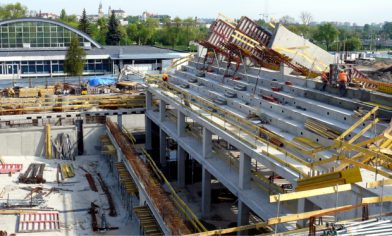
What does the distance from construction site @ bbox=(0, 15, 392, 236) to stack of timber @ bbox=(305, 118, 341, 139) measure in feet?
0.22

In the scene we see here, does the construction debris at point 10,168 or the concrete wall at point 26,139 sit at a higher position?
the concrete wall at point 26,139

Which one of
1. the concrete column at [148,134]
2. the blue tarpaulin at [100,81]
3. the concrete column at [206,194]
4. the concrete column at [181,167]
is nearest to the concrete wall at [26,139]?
the concrete column at [148,134]

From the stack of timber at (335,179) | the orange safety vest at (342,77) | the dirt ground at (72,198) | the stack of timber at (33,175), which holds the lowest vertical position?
the dirt ground at (72,198)

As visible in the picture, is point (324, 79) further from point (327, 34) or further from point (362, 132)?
point (327, 34)

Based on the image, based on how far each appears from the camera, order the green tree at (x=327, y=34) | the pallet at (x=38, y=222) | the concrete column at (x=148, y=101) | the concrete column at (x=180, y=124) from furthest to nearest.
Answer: the green tree at (x=327, y=34) → the concrete column at (x=148, y=101) → the concrete column at (x=180, y=124) → the pallet at (x=38, y=222)

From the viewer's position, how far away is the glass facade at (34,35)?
2029 inches

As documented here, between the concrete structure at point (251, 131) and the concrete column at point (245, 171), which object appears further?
the concrete column at point (245, 171)

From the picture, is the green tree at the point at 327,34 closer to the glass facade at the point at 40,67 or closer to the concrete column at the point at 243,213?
the glass facade at the point at 40,67

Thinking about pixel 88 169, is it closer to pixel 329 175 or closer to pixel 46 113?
pixel 46 113

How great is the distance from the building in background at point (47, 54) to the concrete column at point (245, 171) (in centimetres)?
3571

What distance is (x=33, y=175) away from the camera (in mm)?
23688

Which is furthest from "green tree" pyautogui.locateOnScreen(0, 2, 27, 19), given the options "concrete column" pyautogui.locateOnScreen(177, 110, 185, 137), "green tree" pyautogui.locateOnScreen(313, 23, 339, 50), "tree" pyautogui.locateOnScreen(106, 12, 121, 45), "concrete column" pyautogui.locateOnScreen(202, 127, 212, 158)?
"concrete column" pyautogui.locateOnScreen(202, 127, 212, 158)

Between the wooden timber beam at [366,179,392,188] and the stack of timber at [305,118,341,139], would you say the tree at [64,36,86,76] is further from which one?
the wooden timber beam at [366,179,392,188]

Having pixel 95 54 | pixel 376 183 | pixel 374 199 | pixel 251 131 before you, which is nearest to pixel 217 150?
pixel 251 131
